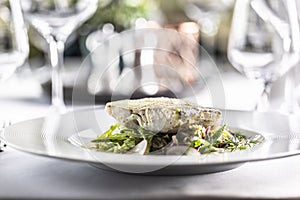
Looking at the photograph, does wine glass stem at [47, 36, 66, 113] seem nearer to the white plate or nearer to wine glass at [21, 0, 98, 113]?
wine glass at [21, 0, 98, 113]

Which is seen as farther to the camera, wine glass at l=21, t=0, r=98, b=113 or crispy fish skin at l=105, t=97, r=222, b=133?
wine glass at l=21, t=0, r=98, b=113

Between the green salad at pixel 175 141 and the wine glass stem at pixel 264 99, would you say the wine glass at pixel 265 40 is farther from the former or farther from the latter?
the green salad at pixel 175 141

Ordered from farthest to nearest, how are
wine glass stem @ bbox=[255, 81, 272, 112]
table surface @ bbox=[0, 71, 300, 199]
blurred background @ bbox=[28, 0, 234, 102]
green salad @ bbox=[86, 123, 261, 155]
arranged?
blurred background @ bbox=[28, 0, 234, 102] → wine glass stem @ bbox=[255, 81, 272, 112] → green salad @ bbox=[86, 123, 261, 155] → table surface @ bbox=[0, 71, 300, 199]

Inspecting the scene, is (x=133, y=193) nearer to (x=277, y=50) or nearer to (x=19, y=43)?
(x=19, y=43)

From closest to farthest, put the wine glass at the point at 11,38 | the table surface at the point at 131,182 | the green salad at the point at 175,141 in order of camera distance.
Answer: the table surface at the point at 131,182 → the green salad at the point at 175,141 → the wine glass at the point at 11,38

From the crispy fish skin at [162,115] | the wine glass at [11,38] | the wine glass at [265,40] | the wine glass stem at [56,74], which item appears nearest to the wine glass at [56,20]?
the wine glass stem at [56,74]

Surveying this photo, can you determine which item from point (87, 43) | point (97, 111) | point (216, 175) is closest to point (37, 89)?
point (87, 43)

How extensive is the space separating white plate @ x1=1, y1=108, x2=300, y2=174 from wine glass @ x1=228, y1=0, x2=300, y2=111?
23cm

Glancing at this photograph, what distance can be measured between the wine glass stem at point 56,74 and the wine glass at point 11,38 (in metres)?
0.23

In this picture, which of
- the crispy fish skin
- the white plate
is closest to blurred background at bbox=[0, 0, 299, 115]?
the white plate

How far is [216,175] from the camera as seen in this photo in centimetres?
75

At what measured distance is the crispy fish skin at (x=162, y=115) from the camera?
2.70 feet

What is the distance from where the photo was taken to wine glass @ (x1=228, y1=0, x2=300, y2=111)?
1254mm

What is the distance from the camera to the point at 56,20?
137 cm
